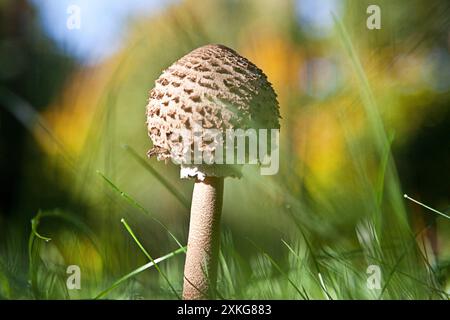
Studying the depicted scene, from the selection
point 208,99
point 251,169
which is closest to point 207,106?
point 208,99

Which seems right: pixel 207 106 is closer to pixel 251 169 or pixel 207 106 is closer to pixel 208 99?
pixel 208 99

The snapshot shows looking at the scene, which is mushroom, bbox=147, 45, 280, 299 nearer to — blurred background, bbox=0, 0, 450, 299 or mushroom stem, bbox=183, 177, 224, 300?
mushroom stem, bbox=183, 177, 224, 300

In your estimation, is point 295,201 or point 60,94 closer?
point 295,201

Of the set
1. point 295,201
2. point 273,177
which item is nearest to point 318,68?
point 273,177

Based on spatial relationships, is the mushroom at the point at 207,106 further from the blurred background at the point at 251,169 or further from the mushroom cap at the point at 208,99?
the blurred background at the point at 251,169
